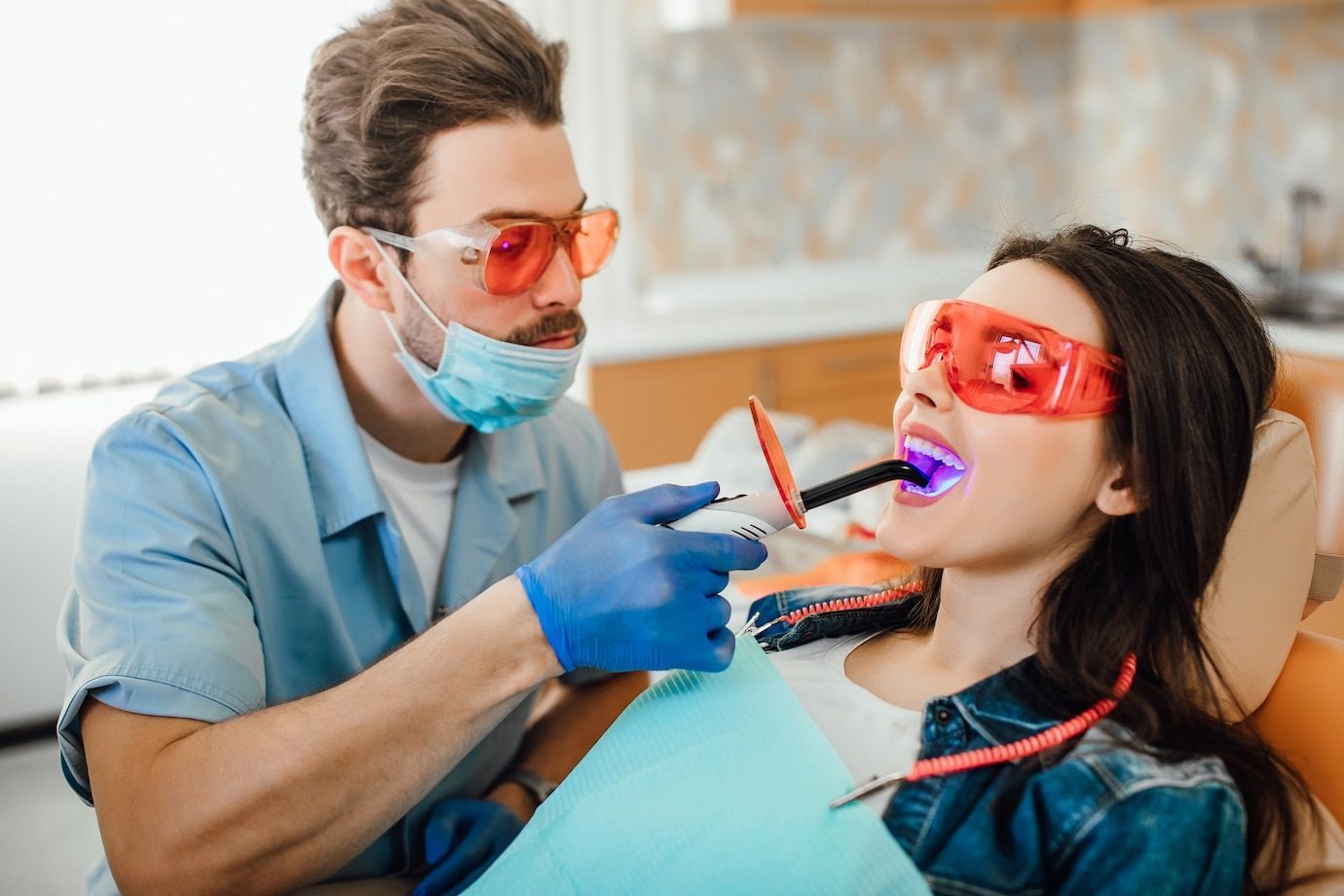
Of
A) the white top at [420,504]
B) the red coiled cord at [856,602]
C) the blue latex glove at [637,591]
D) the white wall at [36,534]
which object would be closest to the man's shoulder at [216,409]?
the white top at [420,504]

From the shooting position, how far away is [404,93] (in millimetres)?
1649

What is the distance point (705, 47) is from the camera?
4156 mm

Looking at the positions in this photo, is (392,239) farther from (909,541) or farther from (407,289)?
(909,541)

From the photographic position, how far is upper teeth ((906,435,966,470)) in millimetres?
1295

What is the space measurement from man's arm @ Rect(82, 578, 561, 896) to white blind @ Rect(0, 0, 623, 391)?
2.24 metres

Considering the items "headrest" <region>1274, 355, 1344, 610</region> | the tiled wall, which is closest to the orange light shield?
"headrest" <region>1274, 355, 1344, 610</region>

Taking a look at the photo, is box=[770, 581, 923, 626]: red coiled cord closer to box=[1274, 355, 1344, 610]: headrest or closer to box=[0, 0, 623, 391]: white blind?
box=[1274, 355, 1344, 610]: headrest

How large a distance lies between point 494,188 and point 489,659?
68 cm

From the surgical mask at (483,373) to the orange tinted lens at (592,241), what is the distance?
5.0 inches

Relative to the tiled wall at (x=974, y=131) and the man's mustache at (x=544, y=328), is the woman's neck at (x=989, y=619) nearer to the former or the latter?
the man's mustache at (x=544, y=328)

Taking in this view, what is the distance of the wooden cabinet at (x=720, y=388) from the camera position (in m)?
3.72

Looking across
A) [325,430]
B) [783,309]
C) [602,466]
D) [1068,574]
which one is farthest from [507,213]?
[783,309]

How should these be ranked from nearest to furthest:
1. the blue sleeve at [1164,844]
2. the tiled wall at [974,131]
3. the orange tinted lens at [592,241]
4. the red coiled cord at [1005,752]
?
the blue sleeve at [1164,844]
the red coiled cord at [1005,752]
the orange tinted lens at [592,241]
the tiled wall at [974,131]

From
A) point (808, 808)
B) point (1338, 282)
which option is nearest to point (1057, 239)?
point (808, 808)
